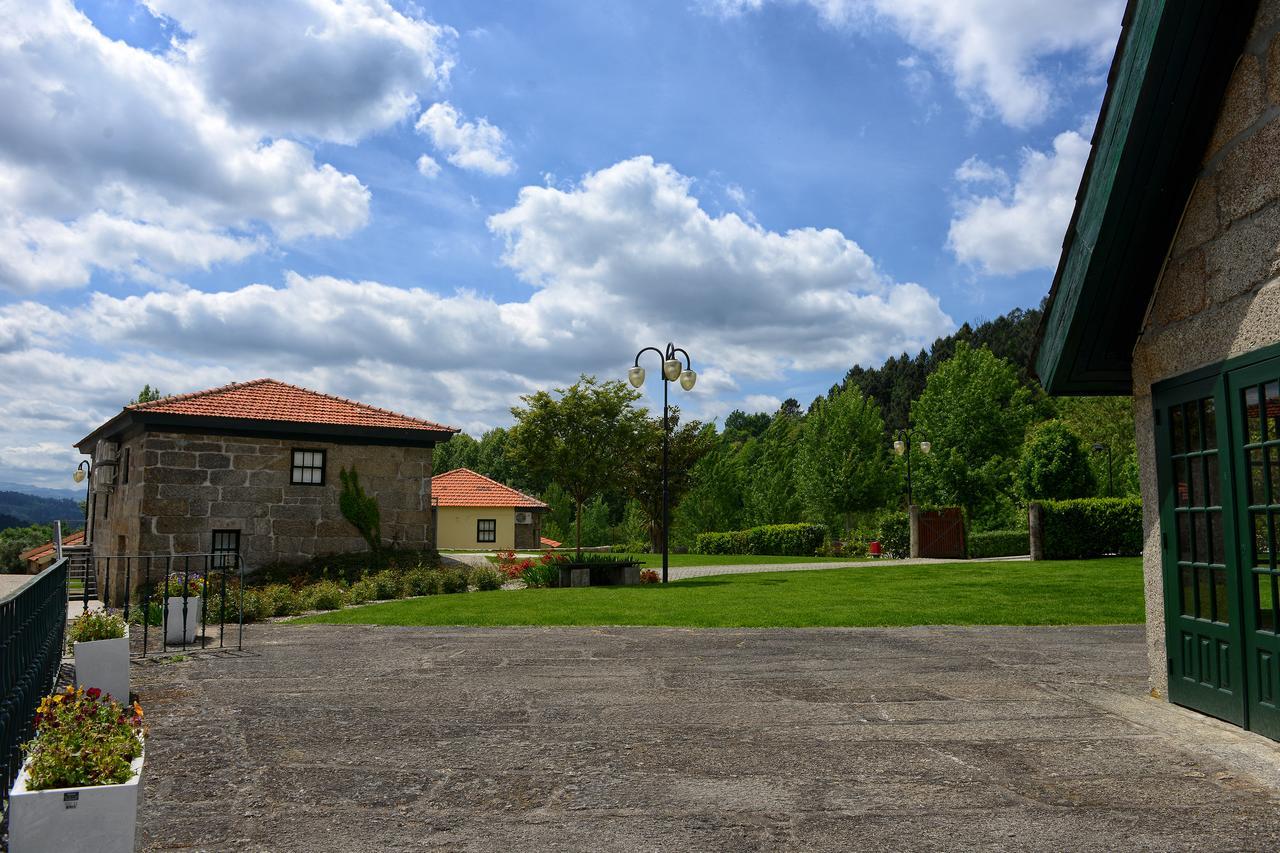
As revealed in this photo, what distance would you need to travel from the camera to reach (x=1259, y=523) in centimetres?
612

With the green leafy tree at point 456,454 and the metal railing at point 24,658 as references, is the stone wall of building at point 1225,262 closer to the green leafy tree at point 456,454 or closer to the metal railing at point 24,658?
the metal railing at point 24,658

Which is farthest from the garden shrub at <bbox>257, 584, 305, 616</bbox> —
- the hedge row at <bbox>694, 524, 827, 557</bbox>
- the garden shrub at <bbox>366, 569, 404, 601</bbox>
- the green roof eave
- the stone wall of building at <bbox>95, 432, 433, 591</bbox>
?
the hedge row at <bbox>694, 524, 827, 557</bbox>

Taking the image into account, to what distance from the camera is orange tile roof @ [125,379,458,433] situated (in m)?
22.0

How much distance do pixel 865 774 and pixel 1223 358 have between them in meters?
4.00

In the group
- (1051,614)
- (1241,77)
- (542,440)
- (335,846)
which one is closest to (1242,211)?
(1241,77)

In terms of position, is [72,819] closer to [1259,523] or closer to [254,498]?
[1259,523]

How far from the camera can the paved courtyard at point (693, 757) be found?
4.32 m

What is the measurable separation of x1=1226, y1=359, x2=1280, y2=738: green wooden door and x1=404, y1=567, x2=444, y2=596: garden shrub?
687 inches

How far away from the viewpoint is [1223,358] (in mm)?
6316

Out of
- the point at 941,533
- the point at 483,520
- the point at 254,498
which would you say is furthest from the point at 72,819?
the point at 483,520

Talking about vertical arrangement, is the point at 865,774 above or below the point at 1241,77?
below

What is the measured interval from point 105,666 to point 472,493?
41203 mm

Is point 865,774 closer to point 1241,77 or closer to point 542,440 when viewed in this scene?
point 1241,77

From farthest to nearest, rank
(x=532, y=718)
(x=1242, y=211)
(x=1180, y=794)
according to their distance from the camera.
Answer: (x=532, y=718)
(x=1242, y=211)
(x=1180, y=794)
